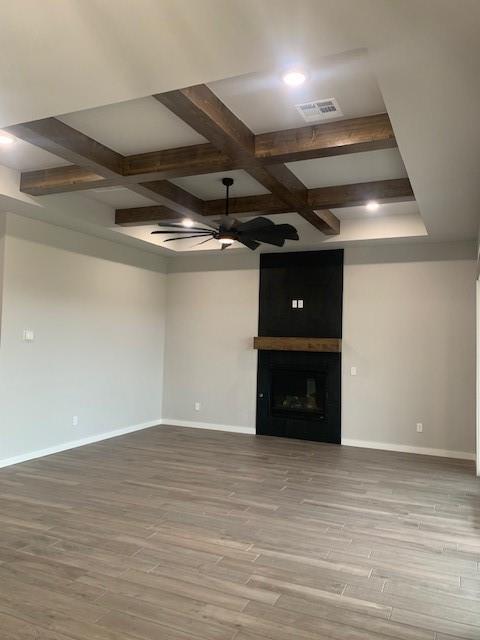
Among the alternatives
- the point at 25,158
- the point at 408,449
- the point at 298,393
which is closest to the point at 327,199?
the point at 25,158

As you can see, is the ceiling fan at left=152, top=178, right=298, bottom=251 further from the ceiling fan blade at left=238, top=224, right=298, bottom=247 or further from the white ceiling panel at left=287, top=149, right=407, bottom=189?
the white ceiling panel at left=287, top=149, right=407, bottom=189

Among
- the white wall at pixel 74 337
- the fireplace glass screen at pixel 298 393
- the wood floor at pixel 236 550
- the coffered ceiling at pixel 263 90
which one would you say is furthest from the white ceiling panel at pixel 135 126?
the fireplace glass screen at pixel 298 393

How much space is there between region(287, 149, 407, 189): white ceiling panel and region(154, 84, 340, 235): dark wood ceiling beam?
133 mm

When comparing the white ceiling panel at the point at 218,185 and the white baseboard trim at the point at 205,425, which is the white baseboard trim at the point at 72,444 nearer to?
the white baseboard trim at the point at 205,425

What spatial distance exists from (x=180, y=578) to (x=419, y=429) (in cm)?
451

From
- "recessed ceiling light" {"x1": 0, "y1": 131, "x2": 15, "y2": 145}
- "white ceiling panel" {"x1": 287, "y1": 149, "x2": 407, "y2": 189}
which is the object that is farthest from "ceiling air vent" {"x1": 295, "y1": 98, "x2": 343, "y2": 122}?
"recessed ceiling light" {"x1": 0, "y1": 131, "x2": 15, "y2": 145}

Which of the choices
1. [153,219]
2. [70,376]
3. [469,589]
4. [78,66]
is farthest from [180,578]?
[153,219]

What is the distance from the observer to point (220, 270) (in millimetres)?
Answer: 7852

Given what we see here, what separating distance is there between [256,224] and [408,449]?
3886mm

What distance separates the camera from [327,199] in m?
5.19

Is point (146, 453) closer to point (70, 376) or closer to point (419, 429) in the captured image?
point (70, 376)

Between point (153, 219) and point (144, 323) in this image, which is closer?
point (153, 219)

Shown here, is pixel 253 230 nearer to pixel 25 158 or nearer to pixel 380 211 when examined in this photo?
pixel 380 211

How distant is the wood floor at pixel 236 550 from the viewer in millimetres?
2434
